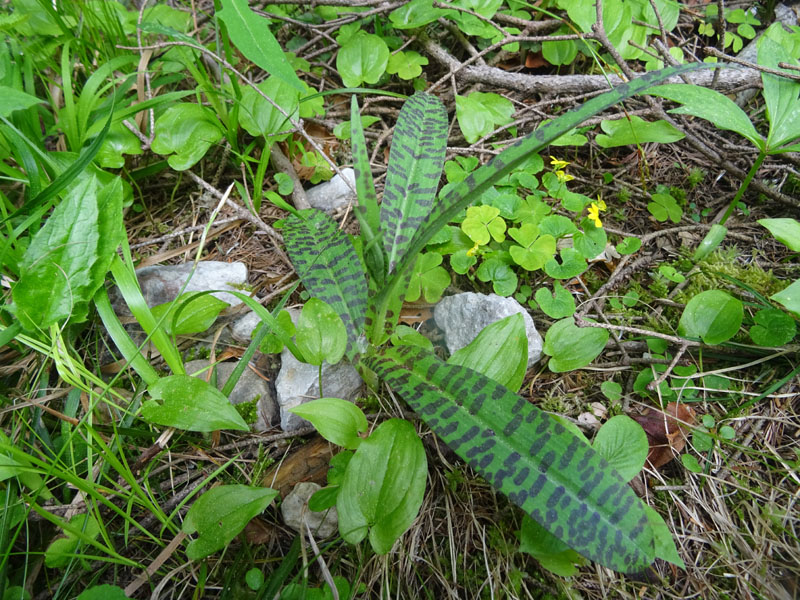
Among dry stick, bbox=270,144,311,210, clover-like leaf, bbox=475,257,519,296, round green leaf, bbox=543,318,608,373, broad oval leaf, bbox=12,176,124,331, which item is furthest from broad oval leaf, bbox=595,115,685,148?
broad oval leaf, bbox=12,176,124,331

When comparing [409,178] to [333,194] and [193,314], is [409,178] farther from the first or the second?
[193,314]

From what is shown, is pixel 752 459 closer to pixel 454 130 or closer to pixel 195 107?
pixel 454 130

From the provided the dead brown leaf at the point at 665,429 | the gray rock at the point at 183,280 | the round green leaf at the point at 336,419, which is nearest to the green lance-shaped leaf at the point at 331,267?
the round green leaf at the point at 336,419

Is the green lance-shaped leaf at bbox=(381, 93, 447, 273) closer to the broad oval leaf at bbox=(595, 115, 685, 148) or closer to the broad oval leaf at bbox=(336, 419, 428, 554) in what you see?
the broad oval leaf at bbox=(336, 419, 428, 554)

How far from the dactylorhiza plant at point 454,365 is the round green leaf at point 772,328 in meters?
0.79

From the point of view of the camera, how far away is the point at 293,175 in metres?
2.26

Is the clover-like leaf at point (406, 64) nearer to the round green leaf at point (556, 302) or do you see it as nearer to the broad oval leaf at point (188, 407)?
the round green leaf at point (556, 302)

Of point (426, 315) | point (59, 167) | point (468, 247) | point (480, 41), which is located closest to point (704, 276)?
point (468, 247)

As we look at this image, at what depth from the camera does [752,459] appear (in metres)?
1.50

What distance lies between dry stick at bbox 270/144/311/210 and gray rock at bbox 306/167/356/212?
6 cm

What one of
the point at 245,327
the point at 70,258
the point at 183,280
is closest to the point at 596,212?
the point at 245,327

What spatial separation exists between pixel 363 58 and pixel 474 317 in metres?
1.53

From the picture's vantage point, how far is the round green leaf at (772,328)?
5.16 ft

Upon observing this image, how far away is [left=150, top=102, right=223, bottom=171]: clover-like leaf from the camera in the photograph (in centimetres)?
205
